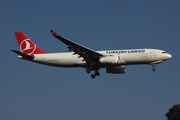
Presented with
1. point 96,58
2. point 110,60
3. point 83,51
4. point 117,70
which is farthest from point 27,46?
point 110,60

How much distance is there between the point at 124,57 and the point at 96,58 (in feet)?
13.3

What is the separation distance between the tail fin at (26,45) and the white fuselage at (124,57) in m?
4.32

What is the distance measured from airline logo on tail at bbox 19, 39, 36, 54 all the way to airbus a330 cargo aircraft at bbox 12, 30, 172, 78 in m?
1.80

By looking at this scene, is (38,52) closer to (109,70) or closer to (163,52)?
(109,70)

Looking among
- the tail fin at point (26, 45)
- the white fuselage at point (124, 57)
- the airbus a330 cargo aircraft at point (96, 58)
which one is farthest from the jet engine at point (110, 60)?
the tail fin at point (26, 45)

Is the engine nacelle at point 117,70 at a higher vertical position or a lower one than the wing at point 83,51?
lower

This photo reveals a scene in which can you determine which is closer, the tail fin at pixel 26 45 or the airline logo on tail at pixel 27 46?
the tail fin at pixel 26 45

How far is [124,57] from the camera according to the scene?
2318 inches

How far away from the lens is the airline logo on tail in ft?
220

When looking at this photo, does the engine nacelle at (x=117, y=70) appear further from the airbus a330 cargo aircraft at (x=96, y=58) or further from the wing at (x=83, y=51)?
the wing at (x=83, y=51)

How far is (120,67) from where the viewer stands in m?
64.6

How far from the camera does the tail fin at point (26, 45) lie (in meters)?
66.6

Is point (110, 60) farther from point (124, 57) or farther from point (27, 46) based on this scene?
point (27, 46)

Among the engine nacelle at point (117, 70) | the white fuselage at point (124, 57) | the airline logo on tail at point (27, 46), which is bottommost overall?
the engine nacelle at point (117, 70)
